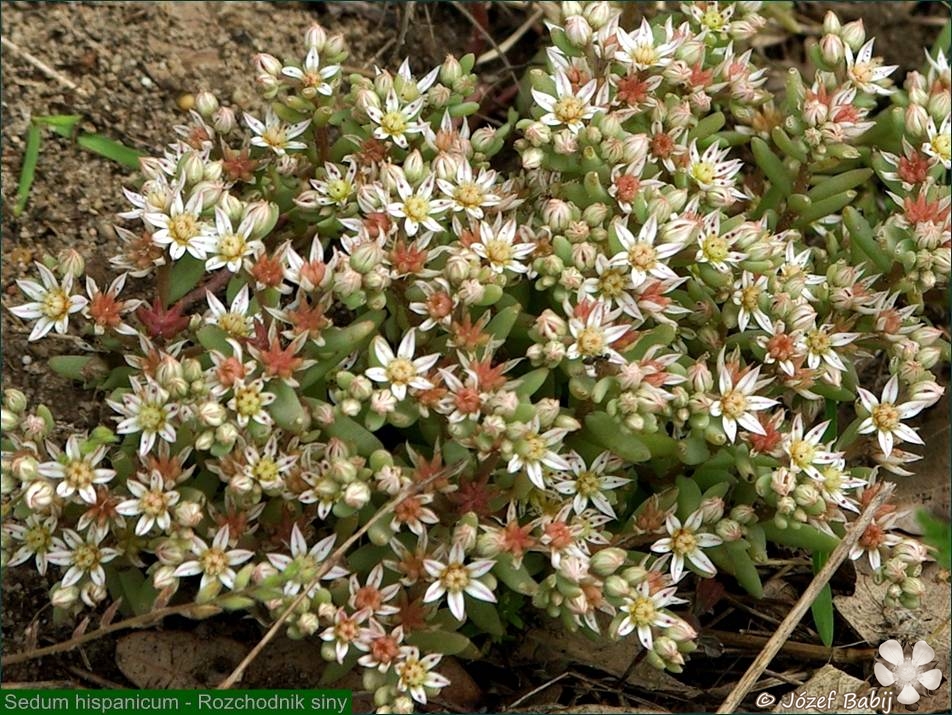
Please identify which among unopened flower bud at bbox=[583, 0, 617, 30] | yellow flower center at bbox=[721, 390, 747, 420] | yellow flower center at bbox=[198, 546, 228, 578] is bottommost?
yellow flower center at bbox=[198, 546, 228, 578]

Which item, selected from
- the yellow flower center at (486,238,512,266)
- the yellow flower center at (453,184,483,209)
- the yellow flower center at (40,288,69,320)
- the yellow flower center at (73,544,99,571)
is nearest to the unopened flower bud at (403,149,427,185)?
the yellow flower center at (453,184,483,209)

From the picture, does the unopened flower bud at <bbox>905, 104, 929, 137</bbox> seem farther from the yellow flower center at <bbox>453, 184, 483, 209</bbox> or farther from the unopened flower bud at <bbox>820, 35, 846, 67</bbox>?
the yellow flower center at <bbox>453, 184, 483, 209</bbox>

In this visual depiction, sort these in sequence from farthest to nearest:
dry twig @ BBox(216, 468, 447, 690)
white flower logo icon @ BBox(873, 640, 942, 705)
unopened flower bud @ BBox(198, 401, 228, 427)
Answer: white flower logo icon @ BBox(873, 640, 942, 705) < dry twig @ BBox(216, 468, 447, 690) < unopened flower bud @ BBox(198, 401, 228, 427)

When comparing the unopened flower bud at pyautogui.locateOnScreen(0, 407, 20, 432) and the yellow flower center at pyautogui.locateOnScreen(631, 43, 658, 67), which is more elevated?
the yellow flower center at pyautogui.locateOnScreen(631, 43, 658, 67)

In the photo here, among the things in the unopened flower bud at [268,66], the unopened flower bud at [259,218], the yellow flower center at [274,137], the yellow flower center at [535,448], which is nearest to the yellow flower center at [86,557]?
the unopened flower bud at [259,218]

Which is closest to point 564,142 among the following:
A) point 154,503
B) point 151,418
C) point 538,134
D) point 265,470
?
point 538,134

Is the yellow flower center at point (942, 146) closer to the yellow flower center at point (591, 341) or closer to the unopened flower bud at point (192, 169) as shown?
the yellow flower center at point (591, 341)

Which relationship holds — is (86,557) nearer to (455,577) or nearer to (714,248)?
(455,577)
